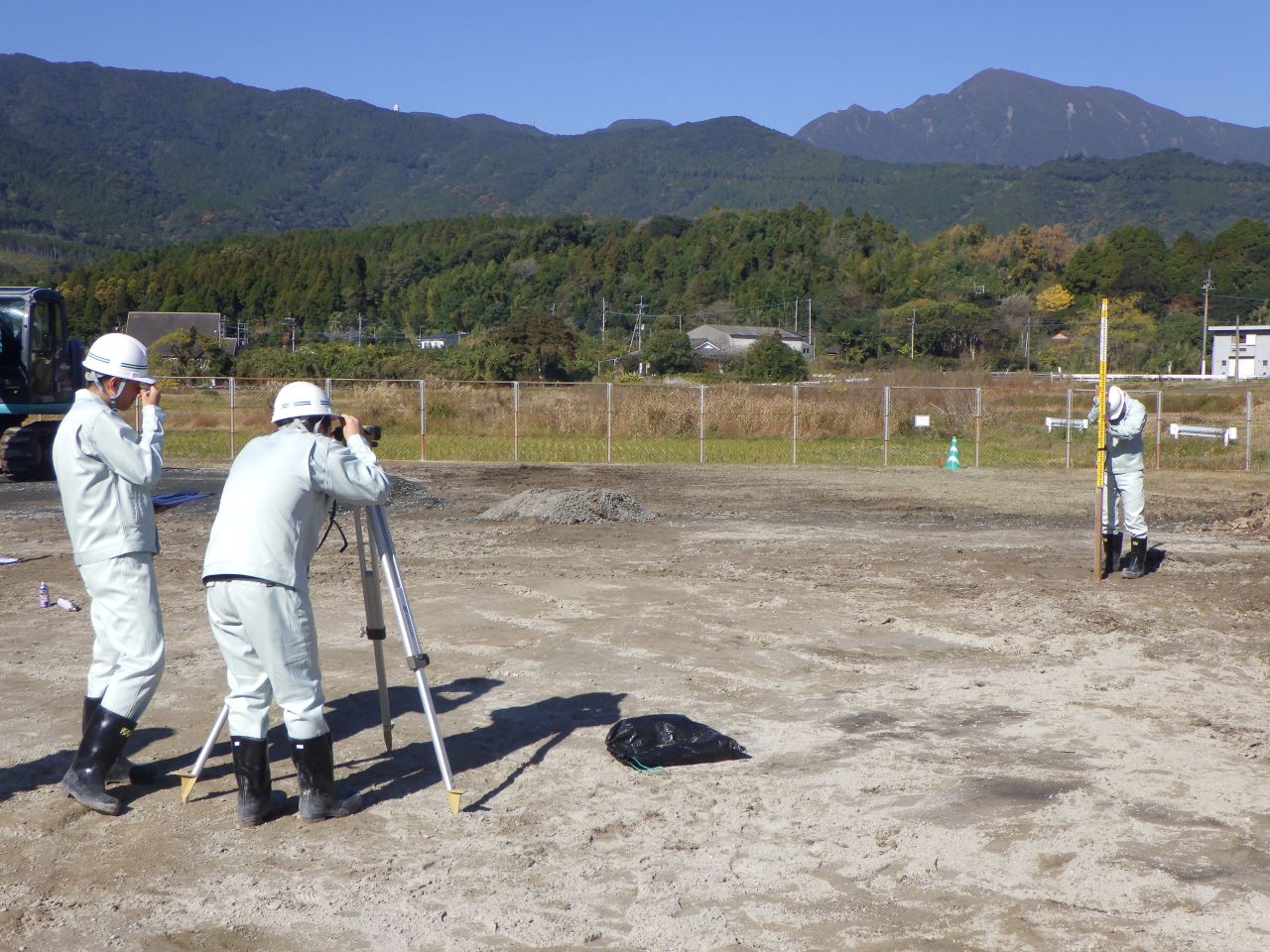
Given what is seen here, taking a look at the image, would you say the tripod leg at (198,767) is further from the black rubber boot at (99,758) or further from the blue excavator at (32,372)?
the blue excavator at (32,372)

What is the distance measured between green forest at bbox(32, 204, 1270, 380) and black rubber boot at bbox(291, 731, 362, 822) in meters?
71.5

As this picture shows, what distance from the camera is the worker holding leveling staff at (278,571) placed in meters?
5.07

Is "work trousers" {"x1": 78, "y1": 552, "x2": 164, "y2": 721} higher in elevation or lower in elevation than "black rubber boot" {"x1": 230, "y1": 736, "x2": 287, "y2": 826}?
higher

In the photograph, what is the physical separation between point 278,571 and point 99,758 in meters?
1.33

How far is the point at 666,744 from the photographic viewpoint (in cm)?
637

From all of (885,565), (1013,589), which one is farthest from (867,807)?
(885,565)

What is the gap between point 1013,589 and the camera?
37.1 feet

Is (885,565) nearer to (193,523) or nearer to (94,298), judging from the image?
(193,523)

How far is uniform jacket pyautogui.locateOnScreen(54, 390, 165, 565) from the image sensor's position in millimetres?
5422

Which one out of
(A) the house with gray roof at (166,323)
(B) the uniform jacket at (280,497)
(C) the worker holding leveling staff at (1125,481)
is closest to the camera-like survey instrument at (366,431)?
(B) the uniform jacket at (280,497)

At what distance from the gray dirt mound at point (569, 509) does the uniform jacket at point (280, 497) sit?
1036 cm

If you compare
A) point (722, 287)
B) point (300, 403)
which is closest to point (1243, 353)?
point (722, 287)

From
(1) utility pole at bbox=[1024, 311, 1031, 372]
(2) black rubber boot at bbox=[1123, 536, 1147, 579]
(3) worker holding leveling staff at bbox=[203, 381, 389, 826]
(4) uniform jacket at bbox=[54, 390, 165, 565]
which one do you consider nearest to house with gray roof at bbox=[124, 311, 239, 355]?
(1) utility pole at bbox=[1024, 311, 1031, 372]

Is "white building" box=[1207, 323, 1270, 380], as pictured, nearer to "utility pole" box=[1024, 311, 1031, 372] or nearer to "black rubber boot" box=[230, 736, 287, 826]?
"utility pole" box=[1024, 311, 1031, 372]
